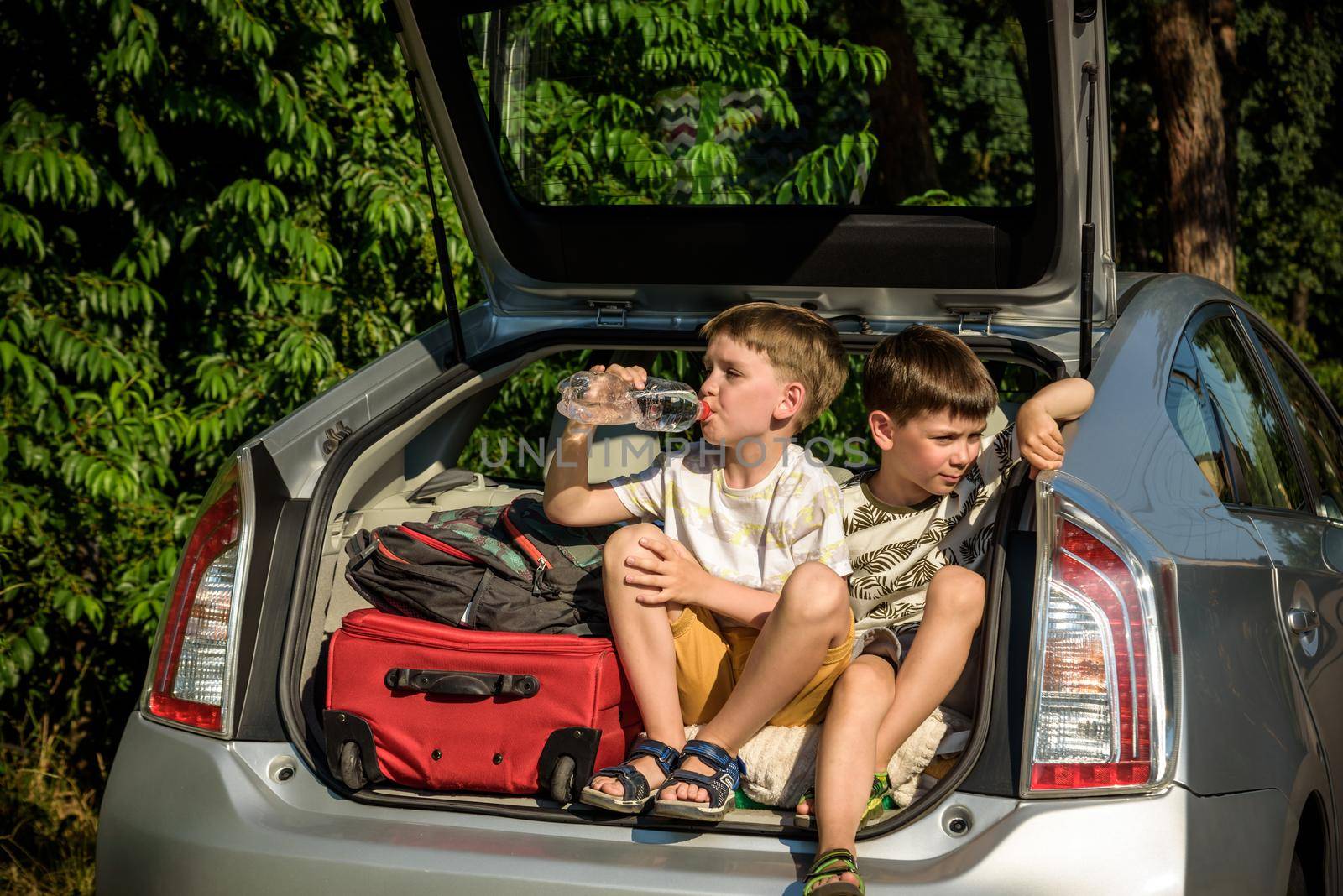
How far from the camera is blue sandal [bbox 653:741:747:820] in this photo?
186cm

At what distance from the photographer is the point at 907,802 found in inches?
79.7

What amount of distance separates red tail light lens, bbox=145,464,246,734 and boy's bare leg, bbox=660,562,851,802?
0.83 m

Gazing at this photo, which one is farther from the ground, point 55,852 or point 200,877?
point 200,877

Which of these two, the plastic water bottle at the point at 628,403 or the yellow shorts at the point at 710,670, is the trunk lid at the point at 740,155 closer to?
the plastic water bottle at the point at 628,403

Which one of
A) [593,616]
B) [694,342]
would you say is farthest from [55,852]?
[694,342]

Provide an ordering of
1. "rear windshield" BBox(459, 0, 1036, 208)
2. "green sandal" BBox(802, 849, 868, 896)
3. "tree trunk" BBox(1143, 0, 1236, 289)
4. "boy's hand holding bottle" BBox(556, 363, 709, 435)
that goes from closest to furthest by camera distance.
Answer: "green sandal" BBox(802, 849, 868, 896) → "boy's hand holding bottle" BBox(556, 363, 709, 435) → "rear windshield" BBox(459, 0, 1036, 208) → "tree trunk" BBox(1143, 0, 1236, 289)

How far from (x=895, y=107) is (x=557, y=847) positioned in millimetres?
2390

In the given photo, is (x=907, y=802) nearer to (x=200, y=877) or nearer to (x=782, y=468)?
(x=782, y=468)

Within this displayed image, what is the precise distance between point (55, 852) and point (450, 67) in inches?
104

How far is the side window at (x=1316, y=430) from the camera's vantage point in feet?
9.85

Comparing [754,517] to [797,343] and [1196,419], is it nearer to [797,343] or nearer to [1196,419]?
[797,343]

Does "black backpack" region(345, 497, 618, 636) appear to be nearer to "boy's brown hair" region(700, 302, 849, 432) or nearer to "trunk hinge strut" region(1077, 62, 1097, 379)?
"boy's brown hair" region(700, 302, 849, 432)

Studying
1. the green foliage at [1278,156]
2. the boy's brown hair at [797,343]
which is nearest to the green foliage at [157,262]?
the boy's brown hair at [797,343]

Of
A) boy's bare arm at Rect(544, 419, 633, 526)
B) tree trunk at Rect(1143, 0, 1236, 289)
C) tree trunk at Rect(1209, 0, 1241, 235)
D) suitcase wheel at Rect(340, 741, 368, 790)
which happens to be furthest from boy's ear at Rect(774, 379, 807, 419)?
tree trunk at Rect(1209, 0, 1241, 235)
